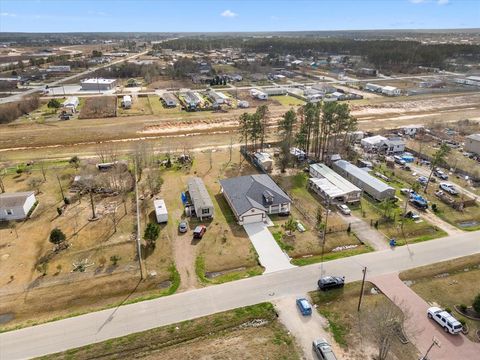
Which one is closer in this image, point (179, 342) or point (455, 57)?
point (179, 342)

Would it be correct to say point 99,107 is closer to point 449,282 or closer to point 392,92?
point 449,282

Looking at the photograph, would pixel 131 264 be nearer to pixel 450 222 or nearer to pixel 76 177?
Result: pixel 76 177

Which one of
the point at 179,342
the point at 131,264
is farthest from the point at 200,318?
the point at 131,264

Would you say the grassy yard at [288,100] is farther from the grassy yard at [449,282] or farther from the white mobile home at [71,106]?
the grassy yard at [449,282]

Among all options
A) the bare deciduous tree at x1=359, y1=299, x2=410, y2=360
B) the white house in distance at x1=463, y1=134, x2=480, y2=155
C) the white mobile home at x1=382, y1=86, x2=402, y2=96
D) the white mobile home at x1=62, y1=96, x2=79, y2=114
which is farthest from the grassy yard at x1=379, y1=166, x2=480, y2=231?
the white mobile home at x1=62, y1=96, x2=79, y2=114

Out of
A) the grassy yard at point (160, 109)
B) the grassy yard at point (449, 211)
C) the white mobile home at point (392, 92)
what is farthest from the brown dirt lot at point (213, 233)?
the white mobile home at point (392, 92)

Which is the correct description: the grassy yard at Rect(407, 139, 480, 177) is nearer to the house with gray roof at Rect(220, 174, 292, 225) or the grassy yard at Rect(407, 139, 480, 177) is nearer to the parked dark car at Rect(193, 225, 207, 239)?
the house with gray roof at Rect(220, 174, 292, 225)

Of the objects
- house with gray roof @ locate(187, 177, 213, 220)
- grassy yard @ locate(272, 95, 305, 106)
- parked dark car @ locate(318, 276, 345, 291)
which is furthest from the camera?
grassy yard @ locate(272, 95, 305, 106)

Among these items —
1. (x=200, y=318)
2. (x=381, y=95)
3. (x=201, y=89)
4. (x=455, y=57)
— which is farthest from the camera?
(x=455, y=57)
